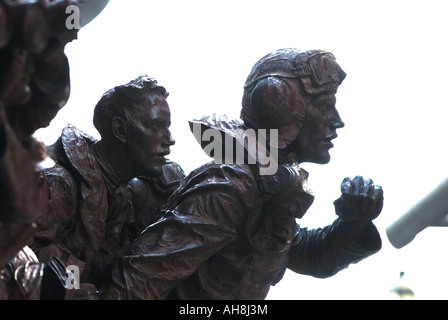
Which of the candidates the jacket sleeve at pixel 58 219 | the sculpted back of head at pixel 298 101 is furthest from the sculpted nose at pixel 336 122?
the jacket sleeve at pixel 58 219

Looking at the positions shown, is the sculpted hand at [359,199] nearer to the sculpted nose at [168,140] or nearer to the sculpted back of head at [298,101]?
the sculpted back of head at [298,101]

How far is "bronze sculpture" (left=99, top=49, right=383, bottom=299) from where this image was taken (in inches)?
99.7

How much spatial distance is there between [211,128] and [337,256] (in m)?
0.47

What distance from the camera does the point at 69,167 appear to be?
8.50 feet

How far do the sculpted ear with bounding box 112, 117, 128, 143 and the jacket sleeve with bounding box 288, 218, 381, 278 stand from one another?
54cm

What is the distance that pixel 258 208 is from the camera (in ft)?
8.46

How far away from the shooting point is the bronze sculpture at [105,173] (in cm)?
254

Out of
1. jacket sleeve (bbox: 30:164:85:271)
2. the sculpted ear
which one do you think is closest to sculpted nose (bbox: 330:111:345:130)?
the sculpted ear

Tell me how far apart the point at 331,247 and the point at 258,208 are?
0.33m

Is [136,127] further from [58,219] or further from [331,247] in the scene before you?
[331,247]

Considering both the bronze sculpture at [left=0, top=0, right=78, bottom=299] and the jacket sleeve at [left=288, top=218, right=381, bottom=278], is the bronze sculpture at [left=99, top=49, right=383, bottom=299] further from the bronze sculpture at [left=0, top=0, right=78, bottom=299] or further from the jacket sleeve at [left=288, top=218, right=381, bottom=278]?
the bronze sculpture at [left=0, top=0, right=78, bottom=299]

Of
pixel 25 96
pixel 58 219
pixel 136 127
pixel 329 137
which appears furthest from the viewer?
pixel 329 137

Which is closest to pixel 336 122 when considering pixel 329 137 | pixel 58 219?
pixel 329 137

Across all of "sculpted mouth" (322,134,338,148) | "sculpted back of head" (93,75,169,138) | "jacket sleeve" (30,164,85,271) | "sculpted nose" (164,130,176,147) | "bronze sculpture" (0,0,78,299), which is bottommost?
"bronze sculpture" (0,0,78,299)
